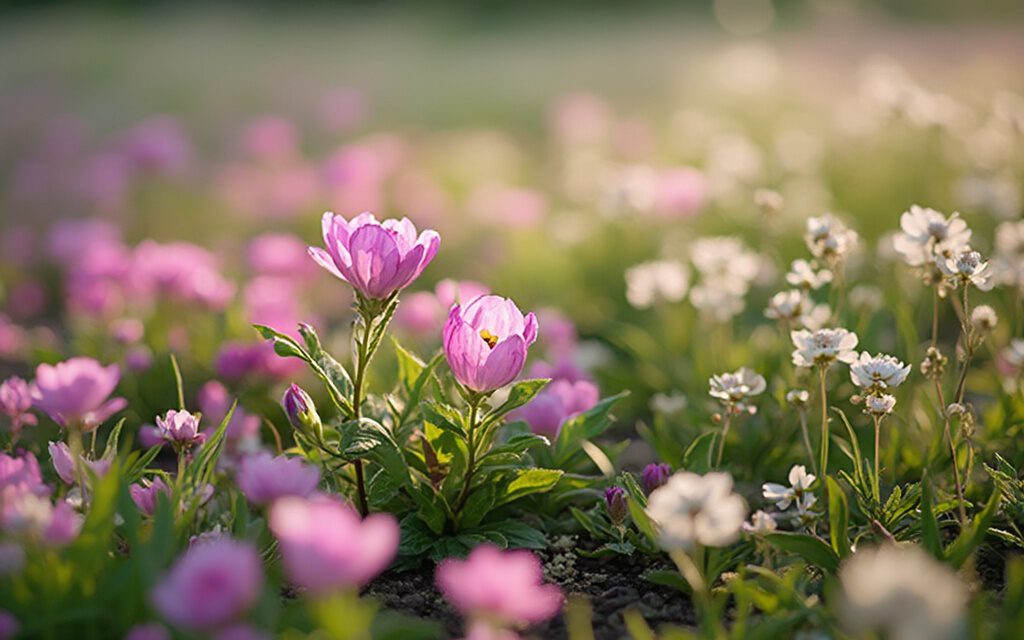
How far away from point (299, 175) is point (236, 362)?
2.56 m

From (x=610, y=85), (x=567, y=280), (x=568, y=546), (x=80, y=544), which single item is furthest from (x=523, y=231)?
(x=610, y=85)

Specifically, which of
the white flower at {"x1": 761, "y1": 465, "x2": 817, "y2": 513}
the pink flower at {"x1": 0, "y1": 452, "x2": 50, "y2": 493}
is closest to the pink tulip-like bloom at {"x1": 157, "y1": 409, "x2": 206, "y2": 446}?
the pink flower at {"x1": 0, "y1": 452, "x2": 50, "y2": 493}

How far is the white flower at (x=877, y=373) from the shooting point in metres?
1.71

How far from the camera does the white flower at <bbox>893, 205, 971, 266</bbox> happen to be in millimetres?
1917

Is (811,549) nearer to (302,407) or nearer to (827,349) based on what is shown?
(827,349)

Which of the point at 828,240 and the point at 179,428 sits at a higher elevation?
the point at 828,240

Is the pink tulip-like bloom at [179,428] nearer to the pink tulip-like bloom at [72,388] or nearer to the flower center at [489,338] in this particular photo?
the pink tulip-like bloom at [72,388]

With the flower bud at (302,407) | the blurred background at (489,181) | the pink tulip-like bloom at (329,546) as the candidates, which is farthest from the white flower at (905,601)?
the blurred background at (489,181)

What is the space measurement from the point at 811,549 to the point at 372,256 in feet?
2.91

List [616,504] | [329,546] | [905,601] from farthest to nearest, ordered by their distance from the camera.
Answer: [616,504] < [329,546] < [905,601]

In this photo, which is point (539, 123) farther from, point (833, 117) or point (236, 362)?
point (236, 362)

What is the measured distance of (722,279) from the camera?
2.66 m

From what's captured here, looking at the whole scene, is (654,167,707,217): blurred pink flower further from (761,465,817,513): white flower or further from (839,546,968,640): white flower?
(839,546,968,640): white flower

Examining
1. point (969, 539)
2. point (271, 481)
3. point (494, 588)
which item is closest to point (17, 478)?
point (271, 481)
